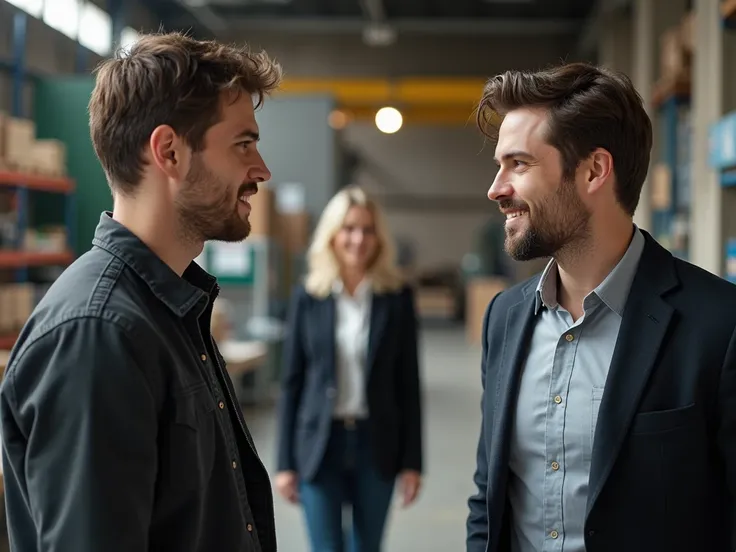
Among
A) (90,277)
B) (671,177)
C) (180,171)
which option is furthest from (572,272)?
(671,177)

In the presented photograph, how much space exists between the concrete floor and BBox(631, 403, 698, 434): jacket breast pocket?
3.20 m

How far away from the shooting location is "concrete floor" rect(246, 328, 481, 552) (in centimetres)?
464

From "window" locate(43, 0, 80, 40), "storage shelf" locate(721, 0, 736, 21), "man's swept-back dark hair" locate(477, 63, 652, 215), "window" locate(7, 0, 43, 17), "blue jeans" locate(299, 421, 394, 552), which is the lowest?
"blue jeans" locate(299, 421, 394, 552)

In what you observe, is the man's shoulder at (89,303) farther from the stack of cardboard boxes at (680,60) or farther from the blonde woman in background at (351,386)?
the stack of cardboard boxes at (680,60)

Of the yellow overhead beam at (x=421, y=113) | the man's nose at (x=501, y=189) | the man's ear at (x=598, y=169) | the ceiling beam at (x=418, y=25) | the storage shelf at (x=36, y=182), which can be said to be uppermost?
the ceiling beam at (x=418, y=25)

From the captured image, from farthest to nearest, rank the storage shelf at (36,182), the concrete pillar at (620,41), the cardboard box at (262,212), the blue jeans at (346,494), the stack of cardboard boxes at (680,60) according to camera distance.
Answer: the concrete pillar at (620,41)
the cardboard box at (262,212)
the storage shelf at (36,182)
the stack of cardboard boxes at (680,60)
the blue jeans at (346,494)

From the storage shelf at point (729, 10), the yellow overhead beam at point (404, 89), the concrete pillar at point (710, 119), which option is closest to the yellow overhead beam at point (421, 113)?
the yellow overhead beam at point (404, 89)

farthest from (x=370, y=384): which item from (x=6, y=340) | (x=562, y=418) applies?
(x=6, y=340)

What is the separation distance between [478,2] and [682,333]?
1207 cm

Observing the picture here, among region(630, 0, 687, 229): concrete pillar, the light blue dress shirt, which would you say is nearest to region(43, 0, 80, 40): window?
region(630, 0, 687, 229): concrete pillar

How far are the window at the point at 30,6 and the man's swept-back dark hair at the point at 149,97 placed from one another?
7893 millimetres

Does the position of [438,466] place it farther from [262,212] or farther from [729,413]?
[729,413]

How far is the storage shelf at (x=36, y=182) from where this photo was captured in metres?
6.39

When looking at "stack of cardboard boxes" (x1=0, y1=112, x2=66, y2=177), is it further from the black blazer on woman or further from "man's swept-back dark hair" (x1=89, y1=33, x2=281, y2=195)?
"man's swept-back dark hair" (x1=89, y1=33, x2=281, y2=195)
